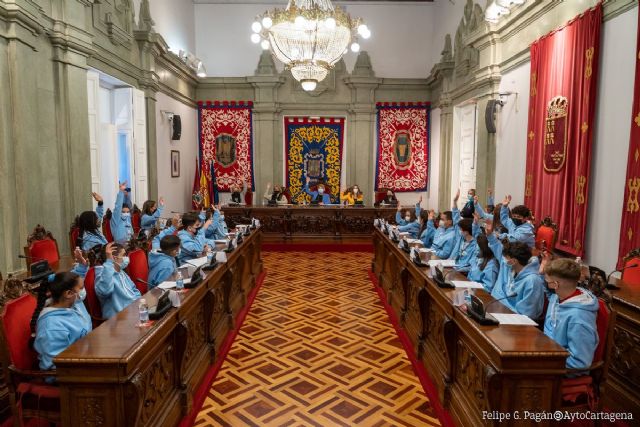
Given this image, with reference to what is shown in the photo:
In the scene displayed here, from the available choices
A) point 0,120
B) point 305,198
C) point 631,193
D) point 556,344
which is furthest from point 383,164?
point 556,344

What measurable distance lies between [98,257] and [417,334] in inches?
121

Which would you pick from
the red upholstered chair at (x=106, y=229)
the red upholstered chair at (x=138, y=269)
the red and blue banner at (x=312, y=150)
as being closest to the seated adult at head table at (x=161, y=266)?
A: the red upholstered chair at (x=138, y=269)

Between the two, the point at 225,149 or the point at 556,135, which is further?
the point at 225,149

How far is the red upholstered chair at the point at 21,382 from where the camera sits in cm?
254

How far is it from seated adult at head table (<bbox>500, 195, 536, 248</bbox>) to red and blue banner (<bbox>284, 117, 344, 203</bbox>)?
7059 mm

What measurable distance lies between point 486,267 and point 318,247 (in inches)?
248

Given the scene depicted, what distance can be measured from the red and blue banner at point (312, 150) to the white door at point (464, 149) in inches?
141

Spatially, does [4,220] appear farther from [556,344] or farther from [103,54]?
[556,344]

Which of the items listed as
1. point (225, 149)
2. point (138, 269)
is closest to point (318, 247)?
point (225, 149)

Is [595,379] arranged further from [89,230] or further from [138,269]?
[89,230]

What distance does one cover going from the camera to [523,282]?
317cm

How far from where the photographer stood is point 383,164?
12875 mm

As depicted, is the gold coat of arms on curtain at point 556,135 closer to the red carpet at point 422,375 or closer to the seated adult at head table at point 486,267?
the seated adult at head table at point 486,267

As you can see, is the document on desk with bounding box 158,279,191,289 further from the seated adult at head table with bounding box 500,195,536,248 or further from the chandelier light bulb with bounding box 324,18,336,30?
the chandelier light bulb with bounding box 324,18,336,30
